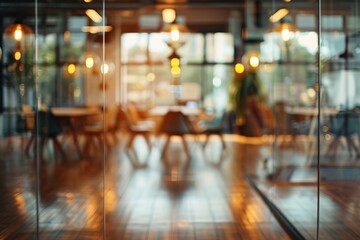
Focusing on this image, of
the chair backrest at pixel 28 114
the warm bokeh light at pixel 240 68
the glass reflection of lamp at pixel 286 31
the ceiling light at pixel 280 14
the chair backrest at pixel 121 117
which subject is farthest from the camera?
the warm bokeh light at pixel 240 68

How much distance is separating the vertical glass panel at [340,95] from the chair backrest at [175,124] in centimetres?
351

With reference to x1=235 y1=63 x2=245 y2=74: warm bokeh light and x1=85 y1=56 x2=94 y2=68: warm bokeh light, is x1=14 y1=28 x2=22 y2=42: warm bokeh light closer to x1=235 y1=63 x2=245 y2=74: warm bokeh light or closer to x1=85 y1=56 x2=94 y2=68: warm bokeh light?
x1=85 y1=56 x2=94 y2=68: warm bokeh light

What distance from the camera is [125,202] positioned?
14.6 ft

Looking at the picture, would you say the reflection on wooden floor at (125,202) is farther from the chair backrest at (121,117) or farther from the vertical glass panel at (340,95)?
the chair backrest at (121,117)

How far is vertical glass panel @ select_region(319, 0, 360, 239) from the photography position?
12.7 feet

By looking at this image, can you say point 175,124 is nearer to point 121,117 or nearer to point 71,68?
point 121,117

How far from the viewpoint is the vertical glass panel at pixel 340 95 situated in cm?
388

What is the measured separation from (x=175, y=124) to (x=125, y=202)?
3.39 meters

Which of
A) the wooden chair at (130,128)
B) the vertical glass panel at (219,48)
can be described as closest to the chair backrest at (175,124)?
the wooden chair at (130,128)

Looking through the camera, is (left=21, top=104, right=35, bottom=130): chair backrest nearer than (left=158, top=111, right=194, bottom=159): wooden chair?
Yes

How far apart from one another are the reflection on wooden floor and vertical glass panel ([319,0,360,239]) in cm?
66

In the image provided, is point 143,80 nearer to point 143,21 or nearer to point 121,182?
point 143,21

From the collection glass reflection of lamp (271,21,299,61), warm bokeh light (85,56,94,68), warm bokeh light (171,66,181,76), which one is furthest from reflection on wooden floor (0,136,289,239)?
warm bokeh light (171,66,181,76)

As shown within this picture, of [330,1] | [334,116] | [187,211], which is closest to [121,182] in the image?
[187,211]
